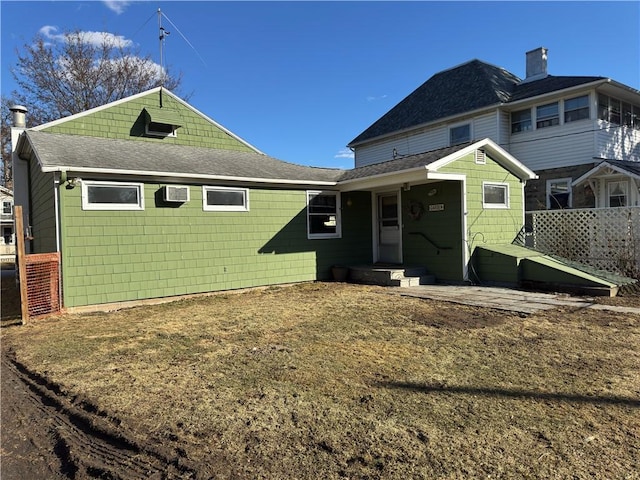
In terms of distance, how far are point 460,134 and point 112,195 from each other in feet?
47.4

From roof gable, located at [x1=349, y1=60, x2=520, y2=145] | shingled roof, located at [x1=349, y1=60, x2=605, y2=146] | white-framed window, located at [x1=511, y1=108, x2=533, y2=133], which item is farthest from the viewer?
roof gable, located at [x1=349, y1=60, x2=520, y2=145]

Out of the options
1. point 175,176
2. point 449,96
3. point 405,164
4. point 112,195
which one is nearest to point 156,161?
point 175,176

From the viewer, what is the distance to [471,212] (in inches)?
392

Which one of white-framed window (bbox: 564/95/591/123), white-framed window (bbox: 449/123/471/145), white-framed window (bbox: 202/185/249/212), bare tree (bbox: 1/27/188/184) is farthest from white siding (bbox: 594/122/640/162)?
bare tree (bbox: 1/27/188/184)

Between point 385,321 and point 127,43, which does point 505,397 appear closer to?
point 385,321

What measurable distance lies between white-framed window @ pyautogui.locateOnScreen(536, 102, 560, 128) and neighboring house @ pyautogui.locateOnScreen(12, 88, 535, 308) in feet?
18.8

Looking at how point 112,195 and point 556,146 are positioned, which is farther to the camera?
point 556,146

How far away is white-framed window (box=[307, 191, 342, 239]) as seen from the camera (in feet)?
35.8

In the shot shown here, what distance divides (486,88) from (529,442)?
58.0ft

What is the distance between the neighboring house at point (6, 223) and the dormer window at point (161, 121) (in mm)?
27479

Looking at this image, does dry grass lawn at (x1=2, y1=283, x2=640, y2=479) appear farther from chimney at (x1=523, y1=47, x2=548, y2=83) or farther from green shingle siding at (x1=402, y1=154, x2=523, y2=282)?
chimney at (x1=523, y1=47, x2=548, y2=83)

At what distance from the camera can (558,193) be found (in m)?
15.2

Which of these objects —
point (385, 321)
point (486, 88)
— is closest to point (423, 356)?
point (385, 321)

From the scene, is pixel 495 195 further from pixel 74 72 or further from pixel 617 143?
pixel 74 72
